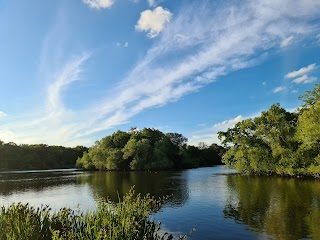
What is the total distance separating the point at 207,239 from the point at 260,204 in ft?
45.4

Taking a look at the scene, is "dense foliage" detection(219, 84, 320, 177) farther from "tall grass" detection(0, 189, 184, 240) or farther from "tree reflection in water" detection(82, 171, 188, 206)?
"tall grass" detection(0, 189, 184, 240)

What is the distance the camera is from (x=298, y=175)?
204 feet

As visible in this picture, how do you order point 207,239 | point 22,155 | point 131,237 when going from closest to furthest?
point 131,237, point 207,239, point 22,155

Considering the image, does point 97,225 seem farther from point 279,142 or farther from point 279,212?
point 279,142

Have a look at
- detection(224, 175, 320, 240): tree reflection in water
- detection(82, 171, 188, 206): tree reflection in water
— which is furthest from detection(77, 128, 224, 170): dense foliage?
detection(224, 175, 320, 240): tree reflection in water

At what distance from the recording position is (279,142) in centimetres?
6788

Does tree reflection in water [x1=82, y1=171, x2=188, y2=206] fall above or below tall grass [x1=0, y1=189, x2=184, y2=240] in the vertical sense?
below

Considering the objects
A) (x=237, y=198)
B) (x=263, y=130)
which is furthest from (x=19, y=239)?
(x=263, y=130)

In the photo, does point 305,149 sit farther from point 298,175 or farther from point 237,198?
point 237,198

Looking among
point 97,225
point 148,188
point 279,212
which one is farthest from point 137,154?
point 97,225

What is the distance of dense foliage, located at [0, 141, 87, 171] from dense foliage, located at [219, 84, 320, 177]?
123 meters

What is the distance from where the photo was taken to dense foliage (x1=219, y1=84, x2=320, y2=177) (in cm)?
5559

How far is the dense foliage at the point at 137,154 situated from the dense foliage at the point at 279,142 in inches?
1724

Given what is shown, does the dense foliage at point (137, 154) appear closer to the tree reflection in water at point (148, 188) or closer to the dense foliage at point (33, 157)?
the dense foliage at point (33, 157)
